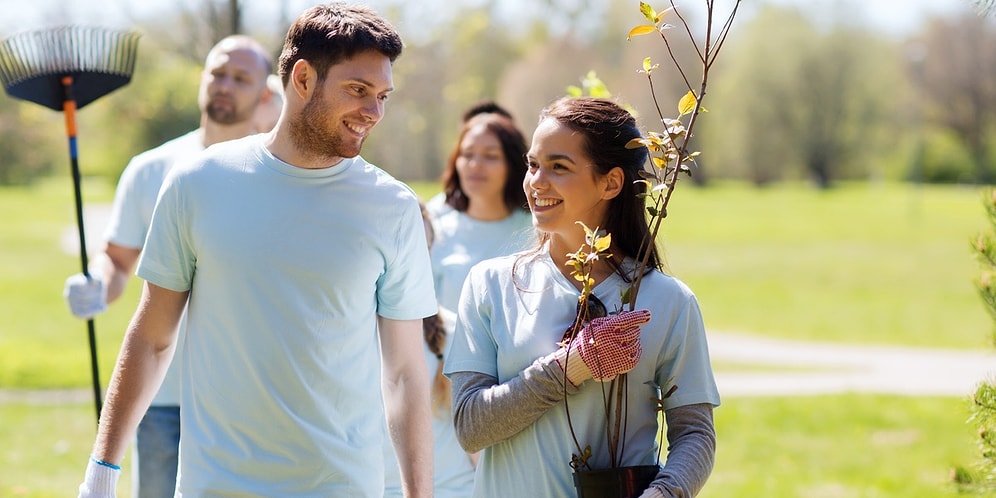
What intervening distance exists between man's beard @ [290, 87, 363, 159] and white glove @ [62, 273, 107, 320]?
1.91 meters

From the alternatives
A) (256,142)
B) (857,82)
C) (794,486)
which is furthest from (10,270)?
(857,82)

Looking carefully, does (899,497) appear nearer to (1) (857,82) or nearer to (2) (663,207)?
(2) (663,207)

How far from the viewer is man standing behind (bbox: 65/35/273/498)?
4.15m

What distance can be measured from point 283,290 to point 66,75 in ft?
7.39

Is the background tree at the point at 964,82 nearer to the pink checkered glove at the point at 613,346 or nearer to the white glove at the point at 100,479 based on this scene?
the pink checkered glove at the point at 613,346

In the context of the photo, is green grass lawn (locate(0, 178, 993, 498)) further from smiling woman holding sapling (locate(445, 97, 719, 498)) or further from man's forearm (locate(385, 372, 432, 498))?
man's forearm (locate(385, 372, 432, 498))

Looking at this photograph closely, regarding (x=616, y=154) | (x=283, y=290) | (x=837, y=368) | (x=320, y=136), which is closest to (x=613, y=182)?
(x=616, y=154)

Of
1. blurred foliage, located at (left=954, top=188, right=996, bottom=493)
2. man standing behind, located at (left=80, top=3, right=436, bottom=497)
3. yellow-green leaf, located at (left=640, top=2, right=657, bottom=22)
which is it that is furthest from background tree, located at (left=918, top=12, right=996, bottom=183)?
man standing behind, located at (left=80, top=3, right=436, bottom=497)

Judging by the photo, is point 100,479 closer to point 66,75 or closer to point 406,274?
point 406,274

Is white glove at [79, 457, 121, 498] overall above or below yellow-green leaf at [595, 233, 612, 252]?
below

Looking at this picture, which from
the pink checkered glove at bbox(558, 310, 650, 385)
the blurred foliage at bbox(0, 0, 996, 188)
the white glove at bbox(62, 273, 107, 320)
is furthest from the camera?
the blurred foliage at bbox(0, 0, 996, 188)

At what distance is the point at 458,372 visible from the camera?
292cm

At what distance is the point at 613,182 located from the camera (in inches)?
116

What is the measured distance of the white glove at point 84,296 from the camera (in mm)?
4289
